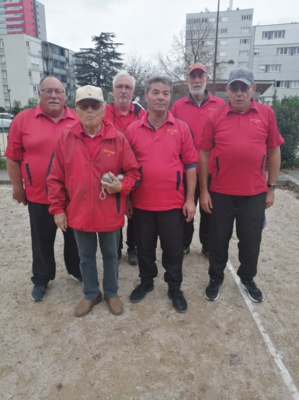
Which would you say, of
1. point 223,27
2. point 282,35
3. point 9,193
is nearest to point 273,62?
point 282,35

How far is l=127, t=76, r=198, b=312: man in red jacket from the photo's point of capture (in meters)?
2.87

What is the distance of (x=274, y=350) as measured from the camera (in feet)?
8.61

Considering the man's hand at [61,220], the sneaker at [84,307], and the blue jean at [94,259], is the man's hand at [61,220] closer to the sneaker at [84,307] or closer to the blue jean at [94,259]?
the blue jean at [94,259]

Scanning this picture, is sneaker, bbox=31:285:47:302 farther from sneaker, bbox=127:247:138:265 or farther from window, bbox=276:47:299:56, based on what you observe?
window, bbox=276:47:299:56

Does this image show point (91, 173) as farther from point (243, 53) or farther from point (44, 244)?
point (243, 53)

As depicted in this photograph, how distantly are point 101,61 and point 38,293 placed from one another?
45672 millimetres

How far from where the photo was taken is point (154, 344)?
8.84 feet

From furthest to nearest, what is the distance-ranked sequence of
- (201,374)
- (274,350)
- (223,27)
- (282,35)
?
1. (223,27)
2. (282,35)
3. (274,350)
4. (201,374)

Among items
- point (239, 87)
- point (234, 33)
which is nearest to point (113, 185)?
point (239, 87)

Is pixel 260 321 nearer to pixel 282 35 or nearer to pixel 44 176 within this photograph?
pixel 44 176

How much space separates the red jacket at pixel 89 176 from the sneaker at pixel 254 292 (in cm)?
170

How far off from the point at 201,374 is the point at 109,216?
151cm

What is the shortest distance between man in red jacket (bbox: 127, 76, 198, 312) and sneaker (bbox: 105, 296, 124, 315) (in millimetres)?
577

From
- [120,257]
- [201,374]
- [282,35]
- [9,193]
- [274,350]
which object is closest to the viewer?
[201,374]
